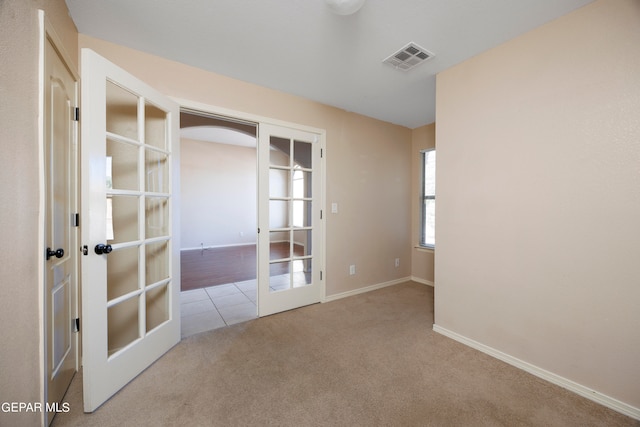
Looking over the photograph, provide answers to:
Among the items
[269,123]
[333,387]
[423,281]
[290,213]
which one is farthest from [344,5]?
[423,281]

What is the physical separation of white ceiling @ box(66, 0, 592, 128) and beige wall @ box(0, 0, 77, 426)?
2.30 ft

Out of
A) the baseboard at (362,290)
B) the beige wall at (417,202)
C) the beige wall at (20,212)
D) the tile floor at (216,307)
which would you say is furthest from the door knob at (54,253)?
the beige wall at (417,202)

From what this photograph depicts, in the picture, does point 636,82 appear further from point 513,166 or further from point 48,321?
point 48,321

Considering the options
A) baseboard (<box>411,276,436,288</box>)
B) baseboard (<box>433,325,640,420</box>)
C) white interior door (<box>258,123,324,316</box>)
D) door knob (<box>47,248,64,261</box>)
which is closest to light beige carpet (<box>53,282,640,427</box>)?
baseboard (<box>433,325,640,420</box>)

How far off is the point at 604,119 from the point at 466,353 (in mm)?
1915

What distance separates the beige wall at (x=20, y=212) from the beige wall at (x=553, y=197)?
2.80 metres

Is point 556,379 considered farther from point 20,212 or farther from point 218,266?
point 218,266

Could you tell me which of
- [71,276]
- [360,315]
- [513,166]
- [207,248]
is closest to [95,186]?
[71,276]

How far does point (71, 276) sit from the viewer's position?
5.55 ft

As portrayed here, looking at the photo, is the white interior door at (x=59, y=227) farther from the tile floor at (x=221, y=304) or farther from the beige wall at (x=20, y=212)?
the tile floor at (x=221, y=304)

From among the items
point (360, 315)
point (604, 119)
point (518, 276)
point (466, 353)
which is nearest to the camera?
point (604, 119)

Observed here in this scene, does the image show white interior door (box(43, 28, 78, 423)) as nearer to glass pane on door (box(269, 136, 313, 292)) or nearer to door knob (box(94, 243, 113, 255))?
door knob (box(94, 243, 113, 255))

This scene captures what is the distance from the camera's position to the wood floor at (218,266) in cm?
376

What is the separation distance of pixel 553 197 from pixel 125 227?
3112 mm
